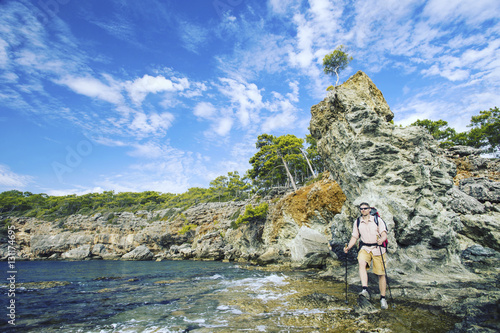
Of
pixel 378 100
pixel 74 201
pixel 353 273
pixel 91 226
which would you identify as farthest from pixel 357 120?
pixel 74 201

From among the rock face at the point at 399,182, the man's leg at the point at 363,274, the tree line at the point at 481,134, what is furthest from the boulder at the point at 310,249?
the tree line at the point at 481,134

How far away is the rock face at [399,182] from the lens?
892cm

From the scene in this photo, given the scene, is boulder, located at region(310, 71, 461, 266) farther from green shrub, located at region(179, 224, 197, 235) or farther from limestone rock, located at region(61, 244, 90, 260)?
limestone rock, located at region(61, 244, 90, 260)

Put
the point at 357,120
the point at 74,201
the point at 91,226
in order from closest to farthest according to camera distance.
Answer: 1. the point at 357,120
2. the point at 91,226
3. the point at 74,201

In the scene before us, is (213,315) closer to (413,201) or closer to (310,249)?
(413,201)

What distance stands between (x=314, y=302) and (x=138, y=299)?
763 cm

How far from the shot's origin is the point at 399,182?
10172 mm

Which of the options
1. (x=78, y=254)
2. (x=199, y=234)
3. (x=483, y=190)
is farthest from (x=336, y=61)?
(x=78, y=254)

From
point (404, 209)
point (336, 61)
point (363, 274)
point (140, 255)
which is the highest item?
point (336, 61)

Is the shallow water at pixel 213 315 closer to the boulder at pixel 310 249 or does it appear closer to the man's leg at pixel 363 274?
the man's leg at pixel 363 274

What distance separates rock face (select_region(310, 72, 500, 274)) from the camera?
8.92 meters

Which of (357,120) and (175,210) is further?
(175,210)

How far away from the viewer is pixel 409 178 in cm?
1019

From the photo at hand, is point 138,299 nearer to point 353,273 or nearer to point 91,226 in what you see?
point 353,273
